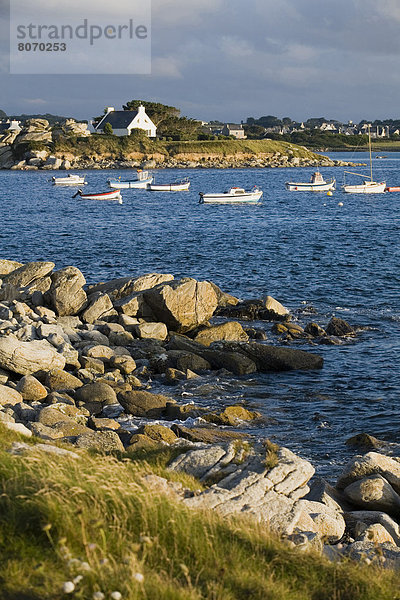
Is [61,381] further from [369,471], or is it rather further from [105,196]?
[105,196]

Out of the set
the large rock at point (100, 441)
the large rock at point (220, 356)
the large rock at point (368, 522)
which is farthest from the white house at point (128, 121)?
the large rock at point (368, 522)

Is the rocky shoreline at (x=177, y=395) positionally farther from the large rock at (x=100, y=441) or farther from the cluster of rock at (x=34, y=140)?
the cluster of rock at (x=34, y=140)

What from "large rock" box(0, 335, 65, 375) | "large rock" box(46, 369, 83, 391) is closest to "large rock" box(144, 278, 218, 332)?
"large rock" box(0, 335, 65, 375)

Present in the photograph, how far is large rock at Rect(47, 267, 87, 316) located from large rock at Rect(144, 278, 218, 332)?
8.03ft

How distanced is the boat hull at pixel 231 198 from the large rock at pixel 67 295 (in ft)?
170

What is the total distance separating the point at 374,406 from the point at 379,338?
641 centimetres

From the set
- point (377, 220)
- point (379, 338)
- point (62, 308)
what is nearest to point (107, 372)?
A: point (62, 308)

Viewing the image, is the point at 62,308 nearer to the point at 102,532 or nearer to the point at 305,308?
the point at 305,308

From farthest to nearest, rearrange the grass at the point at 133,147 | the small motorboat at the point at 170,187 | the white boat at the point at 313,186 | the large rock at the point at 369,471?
the grass at the point at 133,147, the small motorboat at the point at 170,187, the white boat at the point at 313,186, the large rock at the point at 369,471

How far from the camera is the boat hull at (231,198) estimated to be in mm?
75438

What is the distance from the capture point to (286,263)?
39.5 meters

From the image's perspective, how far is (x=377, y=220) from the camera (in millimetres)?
62906

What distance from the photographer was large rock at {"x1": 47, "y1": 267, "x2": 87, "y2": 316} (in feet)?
78.4

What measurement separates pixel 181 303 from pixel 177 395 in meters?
5.97
